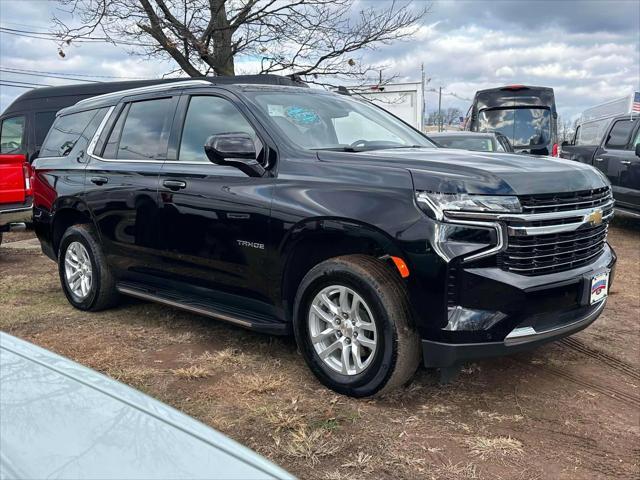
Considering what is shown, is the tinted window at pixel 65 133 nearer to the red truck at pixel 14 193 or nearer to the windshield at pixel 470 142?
the red truck at pixel 14 193

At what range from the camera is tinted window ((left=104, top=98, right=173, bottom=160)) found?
4465 mm

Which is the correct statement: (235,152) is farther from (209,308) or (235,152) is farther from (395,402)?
(395,402)

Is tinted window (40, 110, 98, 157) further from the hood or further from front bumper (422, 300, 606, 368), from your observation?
front bumper (422, 300, 606, 368)

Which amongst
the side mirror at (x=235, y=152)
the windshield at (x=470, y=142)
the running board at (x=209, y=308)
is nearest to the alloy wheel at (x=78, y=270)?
the running board at (x=209, y=308)

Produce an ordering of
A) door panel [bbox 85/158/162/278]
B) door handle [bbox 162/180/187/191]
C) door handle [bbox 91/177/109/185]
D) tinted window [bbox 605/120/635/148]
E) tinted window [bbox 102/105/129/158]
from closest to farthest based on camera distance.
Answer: door handle [bbox 162/180/187/191] → door panel [bbox 85/158/162/278] → door handle [bbox 91/177/109/185] → tinted window [bbox 102/105/129/158] → tinted window [bbox 605/120/635/148]

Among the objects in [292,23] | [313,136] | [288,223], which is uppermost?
[292,23]

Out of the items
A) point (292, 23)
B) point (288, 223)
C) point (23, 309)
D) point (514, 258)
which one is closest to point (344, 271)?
point (288, 223)

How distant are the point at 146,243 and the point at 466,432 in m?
2.72

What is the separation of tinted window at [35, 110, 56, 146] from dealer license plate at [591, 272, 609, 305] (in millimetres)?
10784

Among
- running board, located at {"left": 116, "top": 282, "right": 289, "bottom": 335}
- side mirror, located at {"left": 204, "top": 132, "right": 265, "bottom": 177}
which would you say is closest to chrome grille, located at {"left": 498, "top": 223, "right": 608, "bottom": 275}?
running board, located at {"left": 116, "top": 282, "right": 289, "bottom": 335}

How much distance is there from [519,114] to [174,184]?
45.8 ft

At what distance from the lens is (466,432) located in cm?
299

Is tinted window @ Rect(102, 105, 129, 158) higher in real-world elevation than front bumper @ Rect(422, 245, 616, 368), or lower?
higher

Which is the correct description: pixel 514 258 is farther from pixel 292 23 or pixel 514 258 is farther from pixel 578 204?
pixel 292 23
